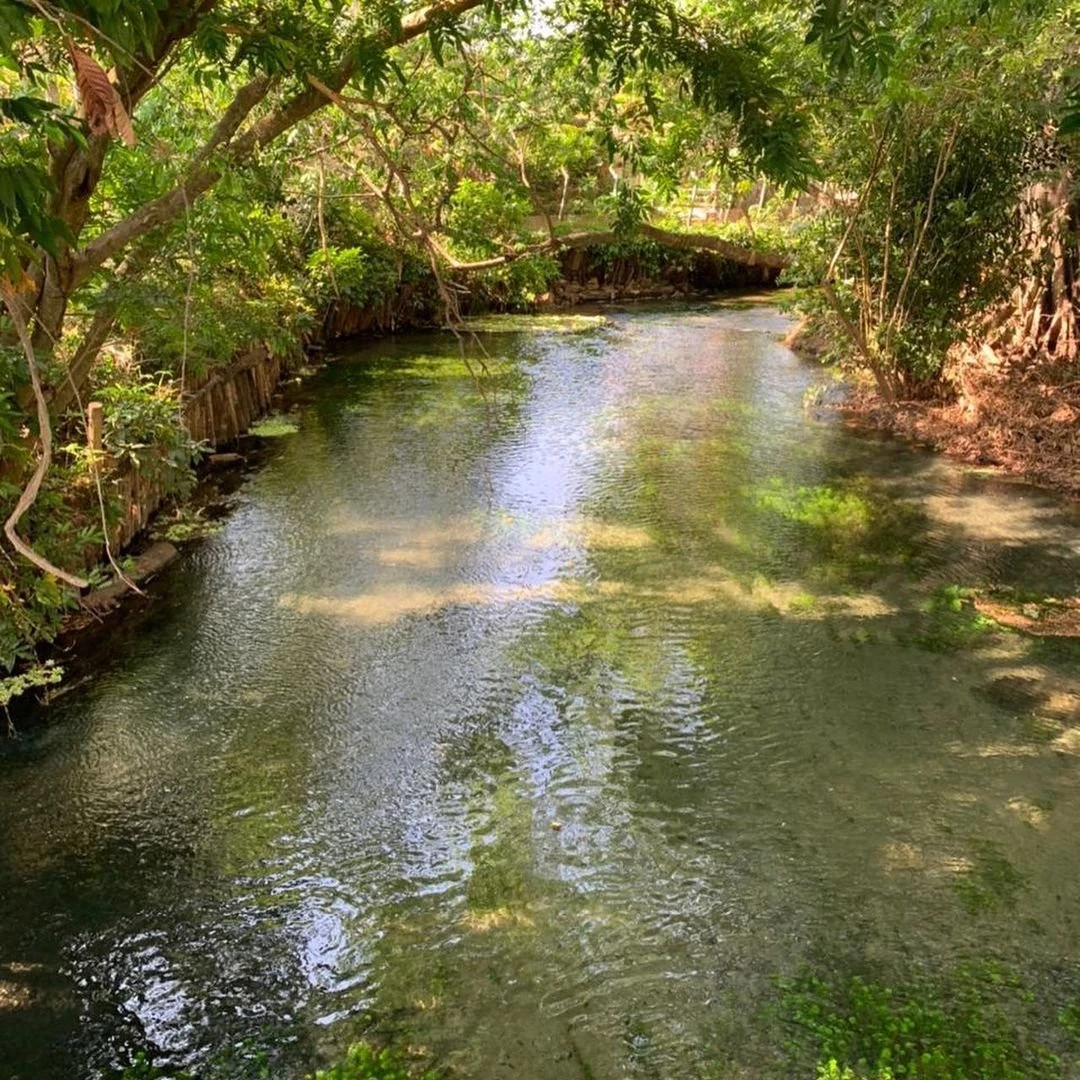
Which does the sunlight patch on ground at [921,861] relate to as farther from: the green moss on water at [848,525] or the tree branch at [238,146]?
the tree branch at [238,146]

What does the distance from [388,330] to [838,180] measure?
8981 mm

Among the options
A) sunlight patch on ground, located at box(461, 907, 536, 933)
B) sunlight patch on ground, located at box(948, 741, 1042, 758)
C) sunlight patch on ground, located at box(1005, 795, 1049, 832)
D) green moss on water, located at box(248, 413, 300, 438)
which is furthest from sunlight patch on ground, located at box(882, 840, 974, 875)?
green moss on water, located at box(248, 413, 300, 438)

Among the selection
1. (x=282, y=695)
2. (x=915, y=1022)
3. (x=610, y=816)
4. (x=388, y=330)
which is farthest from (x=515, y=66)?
(x=388, y=330)

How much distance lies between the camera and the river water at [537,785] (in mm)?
3178

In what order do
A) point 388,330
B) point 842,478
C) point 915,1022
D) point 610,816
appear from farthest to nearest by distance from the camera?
1. point 388,330
2. point 842,478
3. point 610,816
4. point 915,1022

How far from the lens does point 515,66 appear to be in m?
7.60

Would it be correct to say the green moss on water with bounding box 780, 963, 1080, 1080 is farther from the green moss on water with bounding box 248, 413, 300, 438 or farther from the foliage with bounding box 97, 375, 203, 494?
the green moss on water with bounding box 248, 413, 300, 438

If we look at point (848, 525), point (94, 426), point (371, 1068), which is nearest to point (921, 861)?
point (371, 1068)

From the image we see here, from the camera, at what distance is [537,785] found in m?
4.38

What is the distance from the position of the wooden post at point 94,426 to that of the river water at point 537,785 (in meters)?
1.11

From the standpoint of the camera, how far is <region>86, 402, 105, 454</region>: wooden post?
5.71 meters

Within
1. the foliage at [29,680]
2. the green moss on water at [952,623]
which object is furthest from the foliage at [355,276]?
the green moss on water at [952,623]

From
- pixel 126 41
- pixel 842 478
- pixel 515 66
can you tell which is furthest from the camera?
pixel 842 478

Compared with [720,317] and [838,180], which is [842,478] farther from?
[720,317]
